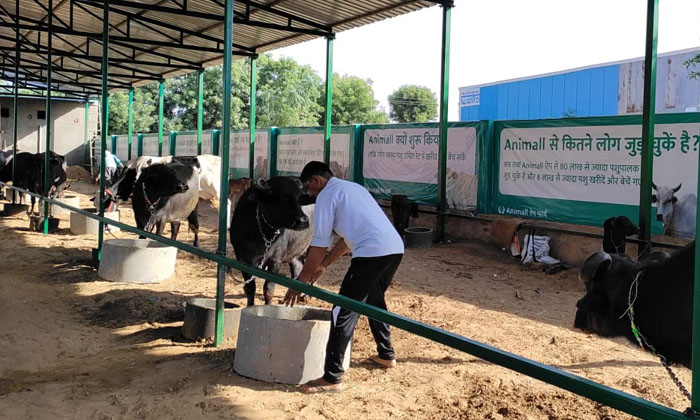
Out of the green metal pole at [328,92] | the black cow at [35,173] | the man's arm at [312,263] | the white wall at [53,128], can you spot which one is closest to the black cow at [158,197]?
the green metal pole at [328,92]

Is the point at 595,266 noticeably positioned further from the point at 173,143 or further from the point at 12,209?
the point at 173,143

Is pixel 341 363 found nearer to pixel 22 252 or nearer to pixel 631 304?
pixel 631 304

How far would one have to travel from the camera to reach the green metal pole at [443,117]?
11680 millimetres

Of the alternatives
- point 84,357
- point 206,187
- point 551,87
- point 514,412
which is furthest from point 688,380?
point 551,87

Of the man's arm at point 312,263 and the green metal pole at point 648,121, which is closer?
the man's arm at point 312,263

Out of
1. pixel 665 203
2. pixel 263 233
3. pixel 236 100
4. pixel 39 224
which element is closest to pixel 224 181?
pixel 263 233

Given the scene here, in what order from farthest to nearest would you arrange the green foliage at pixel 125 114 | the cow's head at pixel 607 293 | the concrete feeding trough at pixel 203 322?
1. the green foliage at pixel 125 114
2. the concrete feeding trough at pixel 203 322
3. the cow's head at pixel 607 293

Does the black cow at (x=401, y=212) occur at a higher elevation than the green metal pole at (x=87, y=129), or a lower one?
lower

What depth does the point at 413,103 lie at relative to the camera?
235 ft

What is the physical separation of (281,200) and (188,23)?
10.2 m

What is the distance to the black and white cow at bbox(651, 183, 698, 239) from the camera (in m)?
8.65

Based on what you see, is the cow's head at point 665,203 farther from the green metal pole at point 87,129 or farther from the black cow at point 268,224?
the green metal pole at point 87,129

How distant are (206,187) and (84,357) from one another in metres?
7.91

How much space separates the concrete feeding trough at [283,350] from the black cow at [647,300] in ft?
6.93
